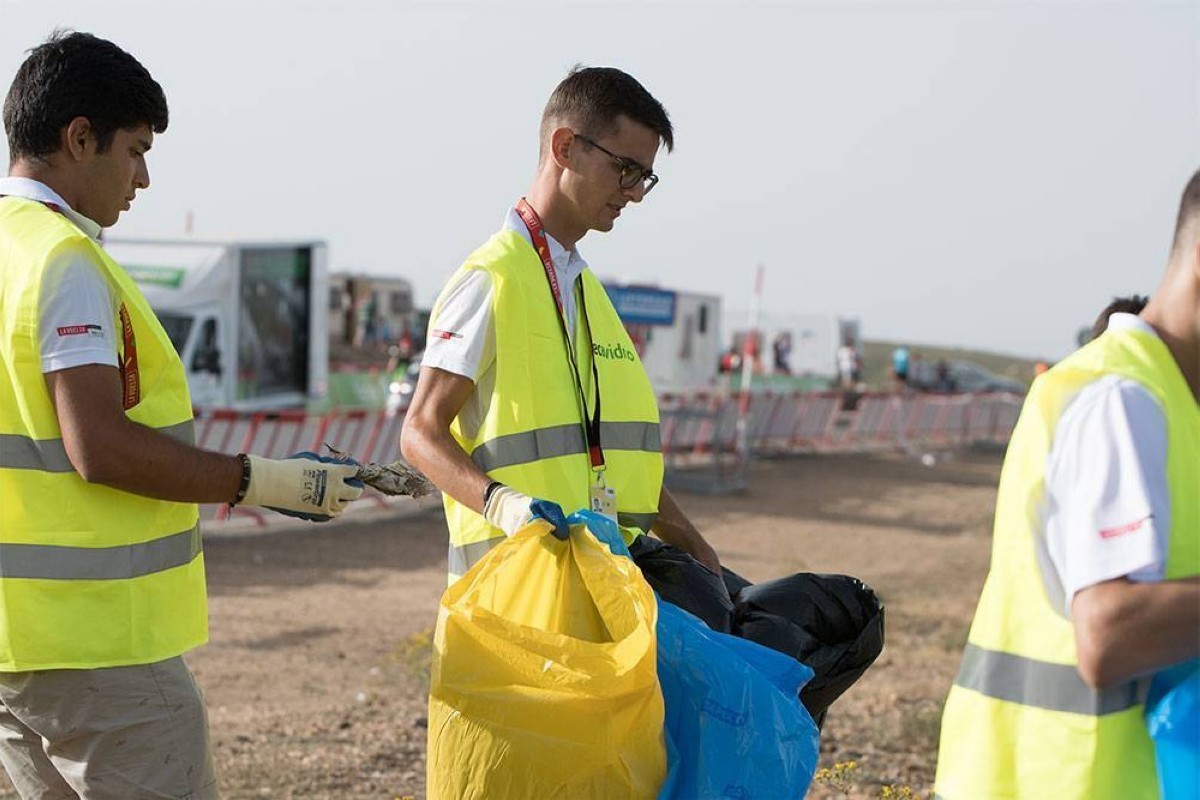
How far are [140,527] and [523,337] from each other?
94cm

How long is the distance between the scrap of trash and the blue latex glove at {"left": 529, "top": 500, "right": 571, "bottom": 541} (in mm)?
308

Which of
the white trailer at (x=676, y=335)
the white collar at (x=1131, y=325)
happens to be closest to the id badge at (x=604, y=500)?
the white collar at (x=1131, y=325)

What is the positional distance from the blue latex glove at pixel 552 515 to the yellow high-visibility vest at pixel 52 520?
73cm

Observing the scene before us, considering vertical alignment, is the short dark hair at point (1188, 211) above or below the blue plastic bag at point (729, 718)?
above

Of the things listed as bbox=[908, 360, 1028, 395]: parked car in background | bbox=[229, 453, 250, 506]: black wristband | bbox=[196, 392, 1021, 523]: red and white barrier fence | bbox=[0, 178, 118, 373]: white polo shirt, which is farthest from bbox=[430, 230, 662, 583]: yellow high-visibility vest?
bbox=[908, 360, 1028, 395]: parked car in background

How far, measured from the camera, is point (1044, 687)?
216 centimetres

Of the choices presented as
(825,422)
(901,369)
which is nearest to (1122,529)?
(825,422)

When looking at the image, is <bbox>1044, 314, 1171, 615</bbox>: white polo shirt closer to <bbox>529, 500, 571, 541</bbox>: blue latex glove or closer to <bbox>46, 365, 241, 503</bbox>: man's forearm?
<bbox>529, 500, 571, 541</bbox>: blue latex glove

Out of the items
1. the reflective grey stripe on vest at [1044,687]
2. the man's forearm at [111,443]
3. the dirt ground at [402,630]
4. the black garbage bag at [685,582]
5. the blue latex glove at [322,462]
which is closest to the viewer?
the reflective grey stripe on vest at [1044,687]

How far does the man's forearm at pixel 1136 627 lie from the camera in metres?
2.01

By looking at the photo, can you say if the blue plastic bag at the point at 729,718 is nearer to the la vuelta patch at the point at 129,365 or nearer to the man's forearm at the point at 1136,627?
the man's forearm at the point at 1136,627

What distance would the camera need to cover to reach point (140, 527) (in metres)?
2.73

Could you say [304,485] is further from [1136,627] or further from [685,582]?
[1136,627]

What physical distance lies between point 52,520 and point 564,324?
120 centimetres
